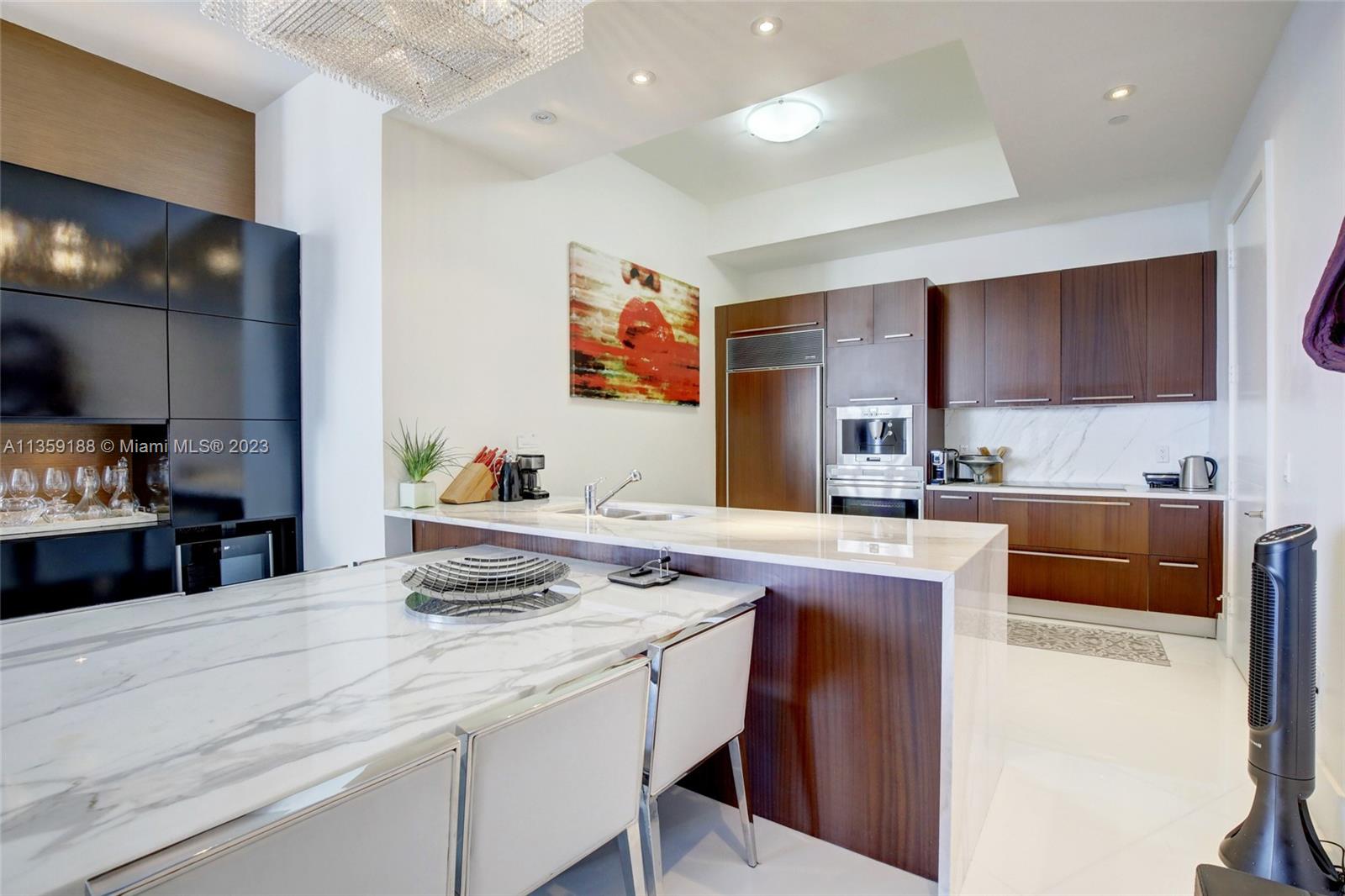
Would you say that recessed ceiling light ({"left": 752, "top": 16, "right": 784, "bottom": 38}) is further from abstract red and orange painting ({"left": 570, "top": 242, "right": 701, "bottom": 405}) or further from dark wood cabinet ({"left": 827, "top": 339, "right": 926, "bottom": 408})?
dark wood cabinet ({"left": 827, "top": 339, "right": 926, "bottom": 408})

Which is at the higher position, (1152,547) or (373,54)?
(373,54)

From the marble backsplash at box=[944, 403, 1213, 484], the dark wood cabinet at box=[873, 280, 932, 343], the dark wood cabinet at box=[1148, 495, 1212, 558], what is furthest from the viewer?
the dark wood cabinet at box=[873, 280, 932, 343]

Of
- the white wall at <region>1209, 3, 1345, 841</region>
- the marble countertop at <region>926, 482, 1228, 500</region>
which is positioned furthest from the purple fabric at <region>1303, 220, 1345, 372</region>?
the marble countertop at <region>926, 482, 1228, 500</region>

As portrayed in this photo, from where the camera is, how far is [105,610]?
1437 millimetres

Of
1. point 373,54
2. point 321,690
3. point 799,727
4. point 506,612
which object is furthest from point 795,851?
point 373,54

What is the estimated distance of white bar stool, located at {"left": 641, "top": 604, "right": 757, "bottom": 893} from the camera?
1.32 meters

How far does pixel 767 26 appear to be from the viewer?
2115 millimetres

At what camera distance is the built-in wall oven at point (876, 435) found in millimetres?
4375

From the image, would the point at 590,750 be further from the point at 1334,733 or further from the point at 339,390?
the point at 339,390

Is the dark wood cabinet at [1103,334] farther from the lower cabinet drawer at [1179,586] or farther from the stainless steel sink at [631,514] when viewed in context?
the stainless steel sink at [631,514]

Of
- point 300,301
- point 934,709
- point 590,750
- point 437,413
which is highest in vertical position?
point 300,301

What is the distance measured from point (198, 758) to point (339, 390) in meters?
2.46

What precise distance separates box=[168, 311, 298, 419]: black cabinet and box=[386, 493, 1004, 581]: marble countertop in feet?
2.94

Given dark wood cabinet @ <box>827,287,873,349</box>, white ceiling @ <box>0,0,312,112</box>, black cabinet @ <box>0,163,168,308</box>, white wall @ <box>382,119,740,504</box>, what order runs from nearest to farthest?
black cabinet @ <box>0,163,168,308</box>
white ceiling @ <box>0,0,312,112</box>
white wall @ <box>382,119,740,504</box>
dark wood cabinet @ <box>827,287,873,349</box>
